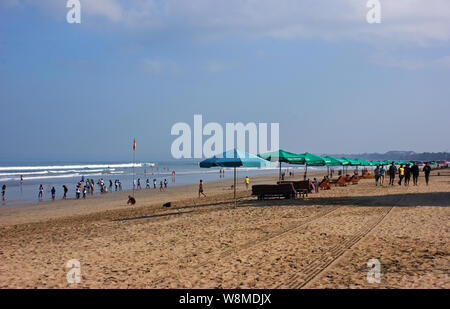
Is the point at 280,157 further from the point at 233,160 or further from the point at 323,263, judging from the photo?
the point at 323,263

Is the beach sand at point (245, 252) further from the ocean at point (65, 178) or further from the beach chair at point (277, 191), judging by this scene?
the beach chair at point (277, 191)

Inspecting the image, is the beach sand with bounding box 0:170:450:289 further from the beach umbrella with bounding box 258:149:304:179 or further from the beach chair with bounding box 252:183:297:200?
the beach chair with bounding box 252:183:297:200

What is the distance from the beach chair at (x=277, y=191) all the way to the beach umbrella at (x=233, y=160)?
351 cm

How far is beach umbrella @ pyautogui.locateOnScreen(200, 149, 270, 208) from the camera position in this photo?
40.4ft

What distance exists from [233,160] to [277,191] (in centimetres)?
456

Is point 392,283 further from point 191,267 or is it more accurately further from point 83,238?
point 83,238

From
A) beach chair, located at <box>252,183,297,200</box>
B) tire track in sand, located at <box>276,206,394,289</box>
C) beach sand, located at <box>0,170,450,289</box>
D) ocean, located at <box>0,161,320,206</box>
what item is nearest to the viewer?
tire track in sand, located at <box>276,206,394,289</box>

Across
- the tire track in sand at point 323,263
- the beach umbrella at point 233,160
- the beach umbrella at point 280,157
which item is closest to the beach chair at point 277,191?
the beach umbrella at point 280,157

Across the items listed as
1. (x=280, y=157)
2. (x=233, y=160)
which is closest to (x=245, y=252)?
(x=233, y=160)

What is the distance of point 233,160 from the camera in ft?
40.6

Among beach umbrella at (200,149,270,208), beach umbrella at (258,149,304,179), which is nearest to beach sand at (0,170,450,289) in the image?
beach umbrella at (200,149,270,208)

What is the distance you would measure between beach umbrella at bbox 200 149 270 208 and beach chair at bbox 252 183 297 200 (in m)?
3.51
